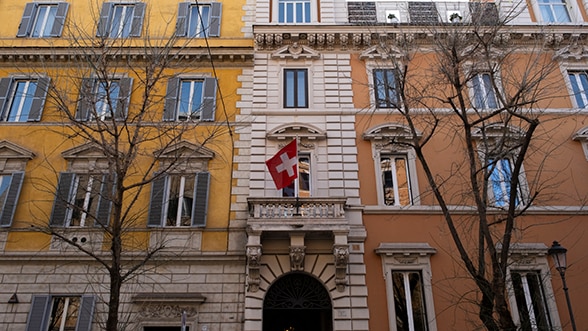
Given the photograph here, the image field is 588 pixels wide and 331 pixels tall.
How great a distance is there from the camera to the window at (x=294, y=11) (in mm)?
18688

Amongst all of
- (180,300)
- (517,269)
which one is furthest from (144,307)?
(517,269)

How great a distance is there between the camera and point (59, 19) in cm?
1827

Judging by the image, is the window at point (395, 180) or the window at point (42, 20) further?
the window at point (42, 20)

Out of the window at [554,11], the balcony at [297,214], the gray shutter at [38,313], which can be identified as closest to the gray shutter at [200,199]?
the balcony at [297,214]

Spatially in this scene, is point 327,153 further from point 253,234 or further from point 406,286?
point 406,286

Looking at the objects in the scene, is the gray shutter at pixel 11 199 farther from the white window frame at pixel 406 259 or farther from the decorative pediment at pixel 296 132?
the white window frame at pixel 406 259

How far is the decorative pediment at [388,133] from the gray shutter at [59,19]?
1247 centimetres

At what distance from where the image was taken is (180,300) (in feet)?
43.1

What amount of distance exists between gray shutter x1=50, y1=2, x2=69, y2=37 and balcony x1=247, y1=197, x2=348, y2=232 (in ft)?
35.5

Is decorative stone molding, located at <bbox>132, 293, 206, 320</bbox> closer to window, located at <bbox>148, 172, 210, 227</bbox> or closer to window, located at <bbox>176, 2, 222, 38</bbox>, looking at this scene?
window, located at <bbox>148, 172, 210, 227</bbox>

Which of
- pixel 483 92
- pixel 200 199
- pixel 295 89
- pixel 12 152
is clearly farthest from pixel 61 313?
pixel 483 92

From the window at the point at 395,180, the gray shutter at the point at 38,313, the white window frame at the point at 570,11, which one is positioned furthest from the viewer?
the white window frame at the point at 570,11

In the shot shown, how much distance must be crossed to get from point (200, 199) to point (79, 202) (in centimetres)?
392

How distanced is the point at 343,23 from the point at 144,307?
40.6ft
